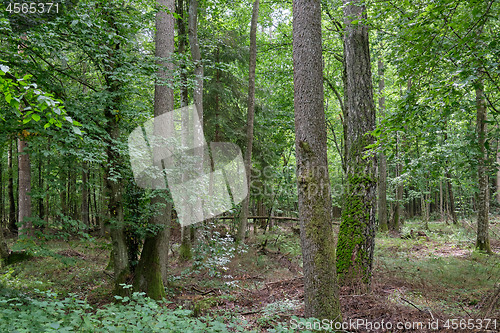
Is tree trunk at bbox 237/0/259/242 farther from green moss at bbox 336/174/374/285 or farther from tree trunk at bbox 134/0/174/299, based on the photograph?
green moss at bbox 336/174/374/285

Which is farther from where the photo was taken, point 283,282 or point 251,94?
point 251,94

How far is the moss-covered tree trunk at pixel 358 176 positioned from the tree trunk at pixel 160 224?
405 cm

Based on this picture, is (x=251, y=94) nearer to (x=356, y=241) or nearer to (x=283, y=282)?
(x=283, y=282)

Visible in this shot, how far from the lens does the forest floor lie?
17.1 ft

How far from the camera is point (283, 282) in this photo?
7863 mm

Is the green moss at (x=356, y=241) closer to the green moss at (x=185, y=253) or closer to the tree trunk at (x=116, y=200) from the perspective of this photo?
the tree trunk at (x=116, y=200)

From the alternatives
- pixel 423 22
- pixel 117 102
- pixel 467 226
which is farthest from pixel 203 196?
pixel 467 226

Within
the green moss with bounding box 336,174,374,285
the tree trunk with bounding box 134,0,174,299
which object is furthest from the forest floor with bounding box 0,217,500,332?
the tree trunk with bounding box 134,0,174,299

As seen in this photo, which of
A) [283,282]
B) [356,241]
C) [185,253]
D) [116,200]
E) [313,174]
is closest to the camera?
[313,174]

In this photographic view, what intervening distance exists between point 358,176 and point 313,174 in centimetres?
216

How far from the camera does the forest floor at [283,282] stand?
205 inches

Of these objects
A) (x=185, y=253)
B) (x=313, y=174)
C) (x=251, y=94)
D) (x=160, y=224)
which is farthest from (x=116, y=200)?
(x=251, y=94)

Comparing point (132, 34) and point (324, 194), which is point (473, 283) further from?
point (132, 34)

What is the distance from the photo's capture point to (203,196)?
26.4 ft
